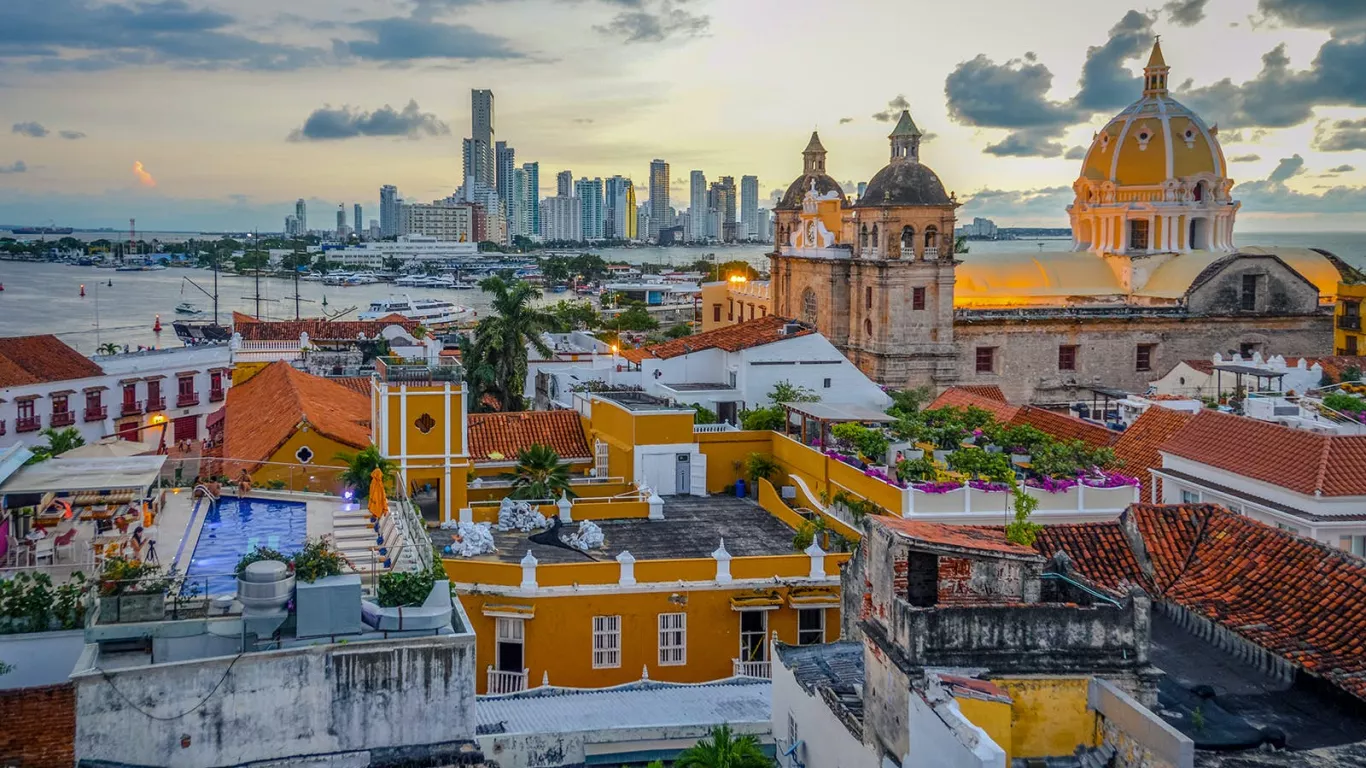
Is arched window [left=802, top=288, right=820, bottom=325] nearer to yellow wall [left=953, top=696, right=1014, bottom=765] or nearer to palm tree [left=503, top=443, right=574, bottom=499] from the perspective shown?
palm tree [left=503, top=443, right=574, bottom=499]

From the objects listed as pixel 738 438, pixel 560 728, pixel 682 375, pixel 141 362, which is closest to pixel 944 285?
pixel 682 375

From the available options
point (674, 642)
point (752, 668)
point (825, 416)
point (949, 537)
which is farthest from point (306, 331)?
point (949, 537)

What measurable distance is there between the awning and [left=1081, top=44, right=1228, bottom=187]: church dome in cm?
4925

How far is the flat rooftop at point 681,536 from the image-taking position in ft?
63.2

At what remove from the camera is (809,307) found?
4991cm

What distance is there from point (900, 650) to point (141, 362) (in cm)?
3336

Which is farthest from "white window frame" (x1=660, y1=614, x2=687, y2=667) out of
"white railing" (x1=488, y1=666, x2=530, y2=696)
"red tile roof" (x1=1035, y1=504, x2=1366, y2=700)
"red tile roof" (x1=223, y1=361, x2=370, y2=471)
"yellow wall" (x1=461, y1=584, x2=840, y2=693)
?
"red tile roof" (x1=223, y1=361, x2=370, y2=471)

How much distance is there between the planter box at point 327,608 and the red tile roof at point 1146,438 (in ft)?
53.7

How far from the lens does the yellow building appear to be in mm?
50300

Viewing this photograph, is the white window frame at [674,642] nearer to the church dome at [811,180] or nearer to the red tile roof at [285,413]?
the red tile roof at [285,413]

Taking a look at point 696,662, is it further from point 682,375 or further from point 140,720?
point 682,375

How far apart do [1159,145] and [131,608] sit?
5254 cm

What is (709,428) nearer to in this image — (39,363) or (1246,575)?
(1246,575)

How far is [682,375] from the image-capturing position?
30219mm
